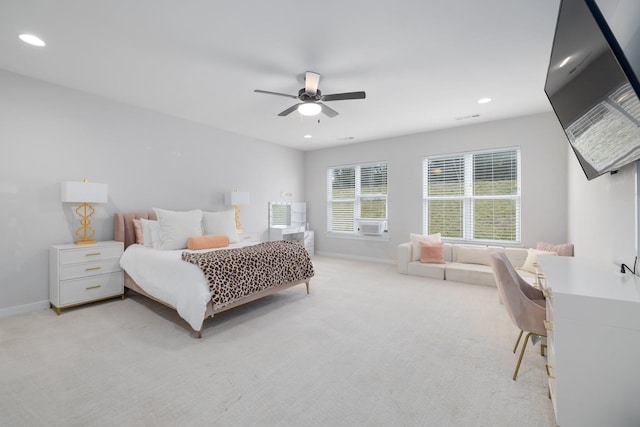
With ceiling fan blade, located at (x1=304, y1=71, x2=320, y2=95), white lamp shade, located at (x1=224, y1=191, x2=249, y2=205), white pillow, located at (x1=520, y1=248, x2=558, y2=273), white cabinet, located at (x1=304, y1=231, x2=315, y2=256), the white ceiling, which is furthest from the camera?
white cabinet, located at (x1=304, y1=231, x2=315, y2=256)

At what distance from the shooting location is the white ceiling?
2.11 metres

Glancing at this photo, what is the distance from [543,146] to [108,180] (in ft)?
21.4

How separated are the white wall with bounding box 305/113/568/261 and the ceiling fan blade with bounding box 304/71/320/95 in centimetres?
324

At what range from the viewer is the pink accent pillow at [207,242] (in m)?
3.75

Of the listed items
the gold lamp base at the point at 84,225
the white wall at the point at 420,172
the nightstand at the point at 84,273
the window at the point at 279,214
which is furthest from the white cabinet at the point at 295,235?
the gold lamp base at the point at 84,225

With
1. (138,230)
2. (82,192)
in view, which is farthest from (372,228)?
(82,192)

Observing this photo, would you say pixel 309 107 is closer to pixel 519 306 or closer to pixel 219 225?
pixel 219 225

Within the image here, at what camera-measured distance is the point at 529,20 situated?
2186mm

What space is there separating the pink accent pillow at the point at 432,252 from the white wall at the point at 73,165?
387 centimetres

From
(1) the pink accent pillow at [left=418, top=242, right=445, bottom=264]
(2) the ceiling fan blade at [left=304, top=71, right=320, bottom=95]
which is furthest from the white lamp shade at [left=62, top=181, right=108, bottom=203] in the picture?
(1) the pink accent pillow at [left=418, top=242, right=445, bottom=264]

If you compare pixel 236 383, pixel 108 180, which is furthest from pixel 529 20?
pixel 108 180

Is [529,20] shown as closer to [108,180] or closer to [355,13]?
[355,13]

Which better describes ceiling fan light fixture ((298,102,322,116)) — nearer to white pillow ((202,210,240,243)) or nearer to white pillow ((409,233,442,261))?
white pillow ((202,210,240,243))

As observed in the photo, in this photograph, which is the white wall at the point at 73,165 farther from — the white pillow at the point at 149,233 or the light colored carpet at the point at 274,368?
the light colored carpet at the point at 274,368
